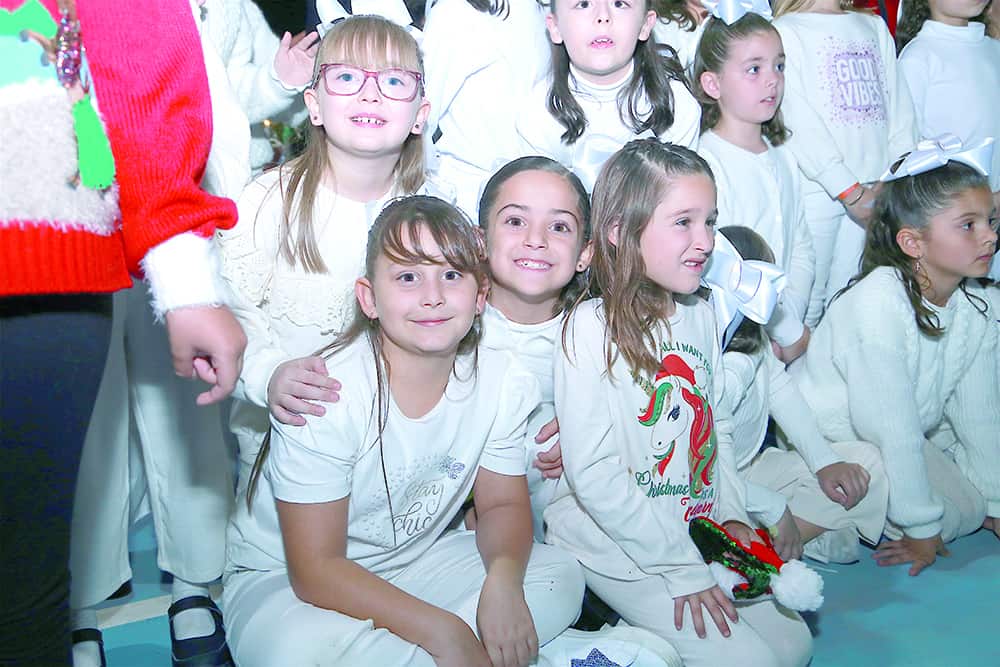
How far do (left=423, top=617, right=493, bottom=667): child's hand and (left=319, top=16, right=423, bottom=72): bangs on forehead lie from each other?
41.0 inches

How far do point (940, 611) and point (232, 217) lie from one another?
5.68 feet

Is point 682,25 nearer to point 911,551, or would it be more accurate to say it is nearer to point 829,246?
point 829,246

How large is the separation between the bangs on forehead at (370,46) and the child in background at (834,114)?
1.34 meters

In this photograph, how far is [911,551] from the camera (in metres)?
2.38

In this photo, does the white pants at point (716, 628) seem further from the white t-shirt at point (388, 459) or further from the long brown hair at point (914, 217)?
the long brown hair at point (914, 217)

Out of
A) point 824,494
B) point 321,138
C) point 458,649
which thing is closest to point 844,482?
point 824,494

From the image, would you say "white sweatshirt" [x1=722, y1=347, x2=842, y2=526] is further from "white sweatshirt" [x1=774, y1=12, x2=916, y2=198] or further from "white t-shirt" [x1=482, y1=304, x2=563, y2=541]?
"white sweatshirt" [x1=774, y1=12, x2=916, y2=198]

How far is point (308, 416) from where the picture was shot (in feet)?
5.62

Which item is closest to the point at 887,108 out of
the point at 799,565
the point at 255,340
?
the point at 799,565

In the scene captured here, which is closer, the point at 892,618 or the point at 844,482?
the point at 892,618

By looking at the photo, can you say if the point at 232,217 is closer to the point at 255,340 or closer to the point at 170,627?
the point at 255,340

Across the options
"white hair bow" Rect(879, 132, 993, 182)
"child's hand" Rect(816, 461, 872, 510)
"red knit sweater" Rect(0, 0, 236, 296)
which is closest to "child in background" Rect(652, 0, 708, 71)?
"white hair bow" Rect(879, 132, 993, 182)

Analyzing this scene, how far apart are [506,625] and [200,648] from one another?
0.64m

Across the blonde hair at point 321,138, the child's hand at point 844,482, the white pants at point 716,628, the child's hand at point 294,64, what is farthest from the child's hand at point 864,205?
the child's hand at point 294,64
